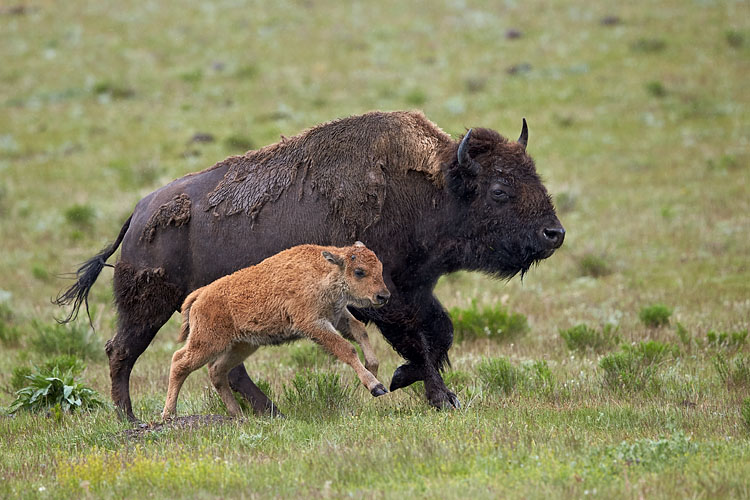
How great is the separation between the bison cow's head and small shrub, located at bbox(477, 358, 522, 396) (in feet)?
2.83

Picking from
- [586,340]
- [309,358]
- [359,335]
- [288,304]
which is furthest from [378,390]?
[586,340]

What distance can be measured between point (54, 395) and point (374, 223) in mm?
3054

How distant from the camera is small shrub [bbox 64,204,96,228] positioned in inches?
660

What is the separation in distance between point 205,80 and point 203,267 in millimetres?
20443

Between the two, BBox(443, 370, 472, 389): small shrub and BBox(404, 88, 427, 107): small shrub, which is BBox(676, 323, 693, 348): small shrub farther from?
BBox(404, 88, 427, 107): small shrub

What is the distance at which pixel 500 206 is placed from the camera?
727 cm

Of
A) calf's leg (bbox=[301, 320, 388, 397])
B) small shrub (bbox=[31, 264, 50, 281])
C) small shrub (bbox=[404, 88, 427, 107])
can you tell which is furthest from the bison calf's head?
small shrub (bbox=[404, 88, 427, 107])

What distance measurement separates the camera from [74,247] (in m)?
16.0

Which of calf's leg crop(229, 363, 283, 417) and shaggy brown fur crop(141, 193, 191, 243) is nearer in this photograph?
calf's leg crop(229, 363, 283, 417)

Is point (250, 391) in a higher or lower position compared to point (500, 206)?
lower

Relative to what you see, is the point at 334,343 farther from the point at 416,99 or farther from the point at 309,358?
the point at 416,99

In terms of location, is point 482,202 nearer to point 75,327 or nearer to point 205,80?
point 75,327

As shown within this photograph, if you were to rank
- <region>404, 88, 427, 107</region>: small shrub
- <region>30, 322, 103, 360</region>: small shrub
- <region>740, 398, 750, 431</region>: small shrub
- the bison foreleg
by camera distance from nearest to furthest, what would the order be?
<region>740, 398, 750, 431</region>: small shrub
the bison foreleg
<region>30, 322, 103, 360</region>: small shrub
<region>404, 88, 427, 107</region>: small shrub

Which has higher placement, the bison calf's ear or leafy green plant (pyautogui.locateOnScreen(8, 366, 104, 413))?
the bison calf's ear
